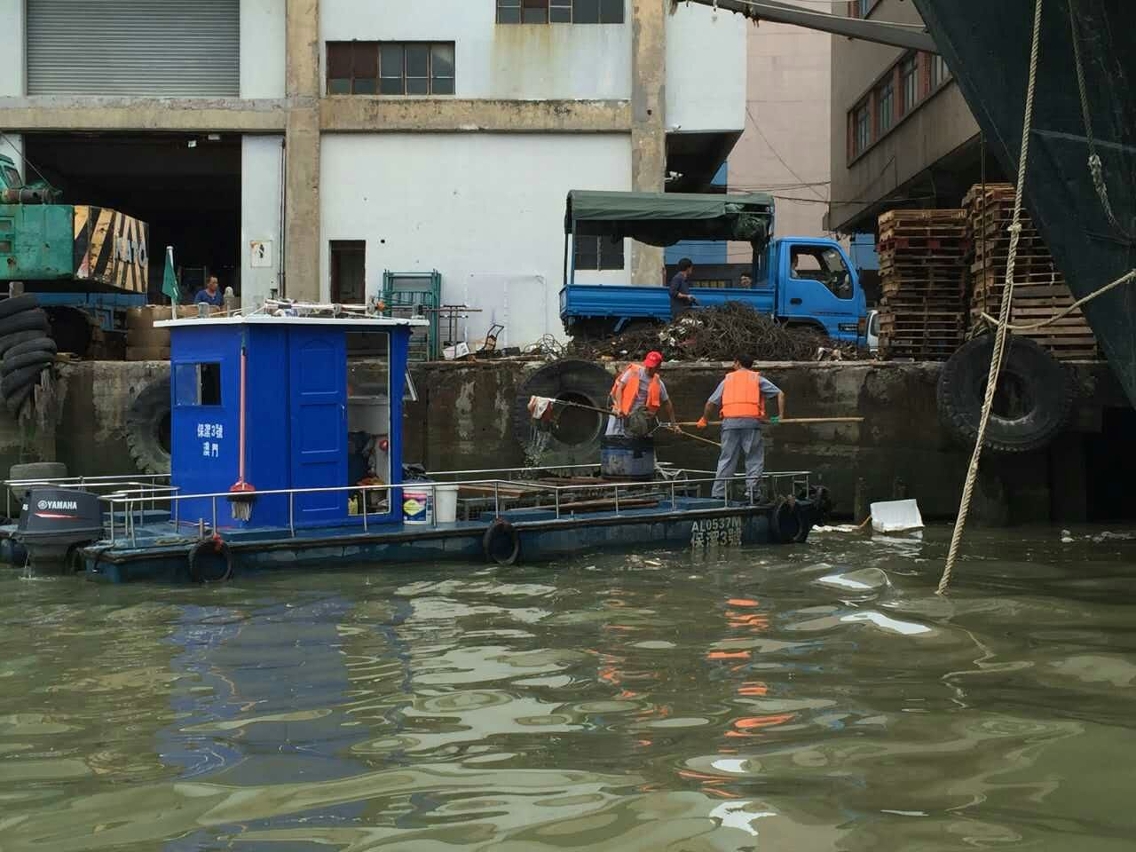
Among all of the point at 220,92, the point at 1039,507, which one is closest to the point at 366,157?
the point at 220,92

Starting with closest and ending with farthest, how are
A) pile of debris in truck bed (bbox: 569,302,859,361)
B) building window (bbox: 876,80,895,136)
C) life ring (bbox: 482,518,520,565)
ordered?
life ring (bbox: 482,518,520,565) → pile of debris in truck bed (bbox: 569,302,859,361) → building window (bbox: 876,80,895,136)

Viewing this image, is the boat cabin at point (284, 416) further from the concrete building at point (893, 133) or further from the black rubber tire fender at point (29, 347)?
the concrete building at point (893, 133)

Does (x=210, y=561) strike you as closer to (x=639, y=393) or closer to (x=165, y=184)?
(x=639, y=393)

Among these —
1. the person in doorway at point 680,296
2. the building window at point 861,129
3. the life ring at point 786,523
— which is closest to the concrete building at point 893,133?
the building window at point 861,129

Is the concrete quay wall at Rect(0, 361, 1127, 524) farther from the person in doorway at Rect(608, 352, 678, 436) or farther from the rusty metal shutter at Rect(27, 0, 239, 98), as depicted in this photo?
the rusty metal shutter at Rect(27, 0, 239, 98)

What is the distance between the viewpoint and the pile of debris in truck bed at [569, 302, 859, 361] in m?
16.9

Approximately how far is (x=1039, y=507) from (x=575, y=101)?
11636 millimetres

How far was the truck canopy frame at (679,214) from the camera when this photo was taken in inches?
733

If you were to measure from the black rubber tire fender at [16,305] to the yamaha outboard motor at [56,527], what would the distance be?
6948 millimetres

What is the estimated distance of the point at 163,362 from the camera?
17.2 metres

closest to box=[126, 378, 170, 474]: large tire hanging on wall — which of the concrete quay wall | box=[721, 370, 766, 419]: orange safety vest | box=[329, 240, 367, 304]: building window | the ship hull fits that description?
the concrete quay wall

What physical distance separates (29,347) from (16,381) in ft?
1.54

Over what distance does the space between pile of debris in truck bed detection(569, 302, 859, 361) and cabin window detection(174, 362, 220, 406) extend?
260 inches

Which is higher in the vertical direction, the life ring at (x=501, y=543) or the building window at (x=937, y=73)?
the building window at (x=937, y=73)
